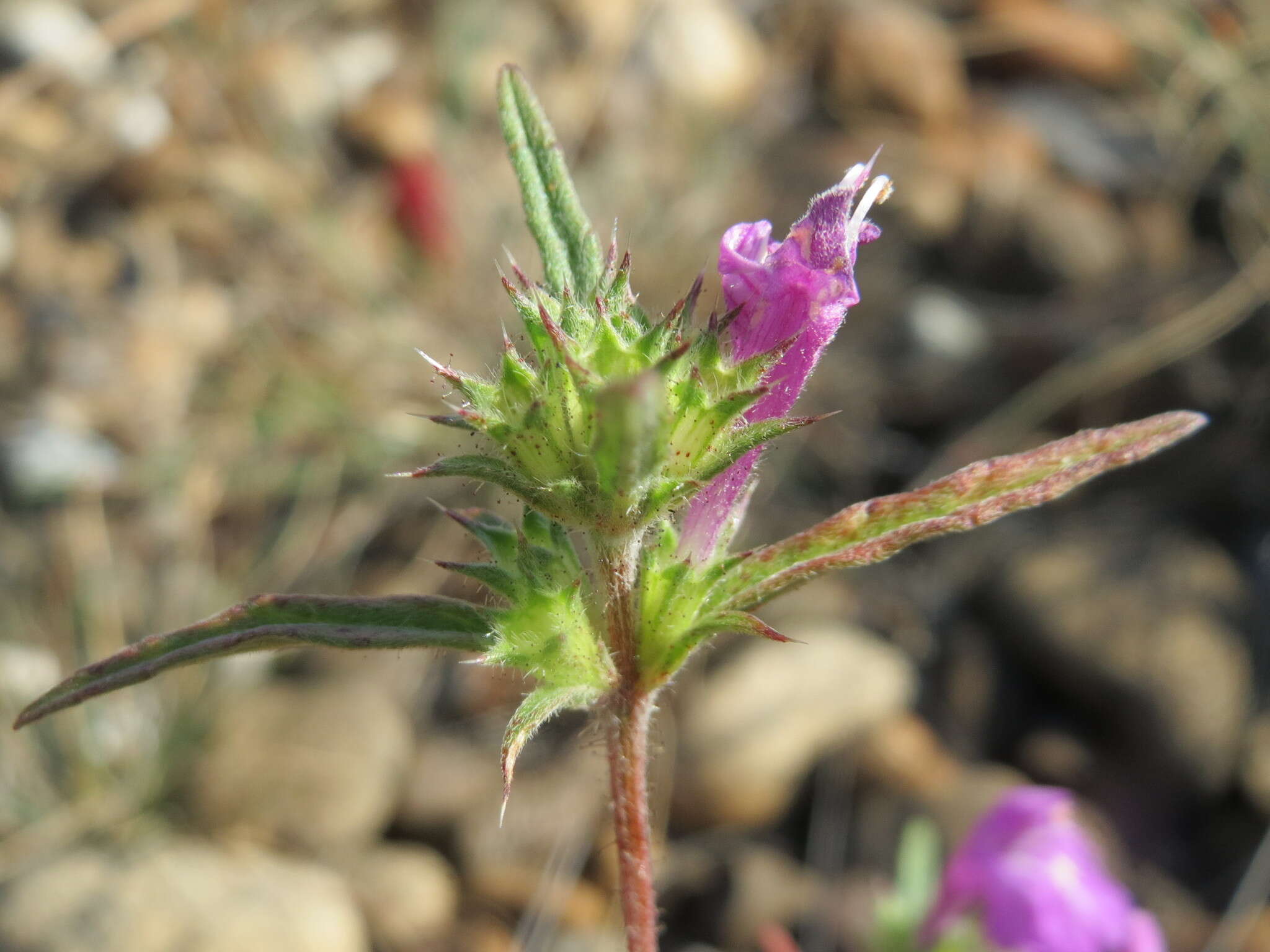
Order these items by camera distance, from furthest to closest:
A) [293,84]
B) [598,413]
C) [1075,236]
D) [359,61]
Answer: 1. [359,61]
2. [293,84]
3. [1075,236]
4. [598,413]

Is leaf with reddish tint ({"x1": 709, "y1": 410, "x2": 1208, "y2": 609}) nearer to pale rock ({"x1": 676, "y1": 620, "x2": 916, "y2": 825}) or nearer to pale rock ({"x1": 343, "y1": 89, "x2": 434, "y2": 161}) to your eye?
pale rock ({"x1": 676, "y1": 620, "x2": 916, "y2": 825})

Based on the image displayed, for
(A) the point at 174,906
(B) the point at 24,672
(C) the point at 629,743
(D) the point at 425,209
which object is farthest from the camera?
(D) the point at 425,209

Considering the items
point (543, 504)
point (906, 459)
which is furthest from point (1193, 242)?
point (543, 504)

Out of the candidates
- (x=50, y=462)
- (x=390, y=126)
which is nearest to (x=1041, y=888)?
(x=50, y=462)

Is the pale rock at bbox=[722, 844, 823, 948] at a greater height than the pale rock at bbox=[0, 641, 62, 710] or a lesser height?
lesser

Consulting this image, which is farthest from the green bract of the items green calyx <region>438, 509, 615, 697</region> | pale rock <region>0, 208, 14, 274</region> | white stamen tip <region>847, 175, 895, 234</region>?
pale rock <region>0, 208, 14, 274</region>

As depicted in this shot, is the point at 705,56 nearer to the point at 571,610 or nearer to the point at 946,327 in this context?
the point at 946,327
